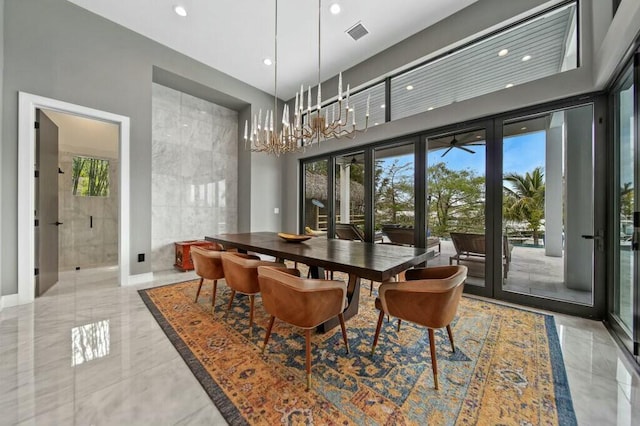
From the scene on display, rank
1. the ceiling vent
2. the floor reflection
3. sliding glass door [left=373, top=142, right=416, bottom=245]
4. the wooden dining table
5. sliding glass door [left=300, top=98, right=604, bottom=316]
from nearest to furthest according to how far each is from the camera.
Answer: the wooden dining table, the floor reflection, sliding glass door [left=300, top=98, right=604, bottom=316], the ceiling vent, sliding glass door [left=373, top=142, right=416, bottom=245]

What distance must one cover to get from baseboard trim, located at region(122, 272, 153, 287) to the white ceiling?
3.81 m

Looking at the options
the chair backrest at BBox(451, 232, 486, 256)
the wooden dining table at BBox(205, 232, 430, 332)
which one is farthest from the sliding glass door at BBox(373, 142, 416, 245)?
the wooden dining table at BBox(205, 232, 430, 332)

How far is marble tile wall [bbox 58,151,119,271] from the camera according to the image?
4609 millimetres

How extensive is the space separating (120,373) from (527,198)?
172 inches

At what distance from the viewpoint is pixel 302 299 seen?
4.99ft

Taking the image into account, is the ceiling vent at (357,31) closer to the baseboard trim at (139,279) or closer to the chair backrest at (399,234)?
the chair backrest at (399,234)

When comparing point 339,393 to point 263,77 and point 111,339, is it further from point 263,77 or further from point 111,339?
point 263,77

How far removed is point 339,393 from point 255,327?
1111mm

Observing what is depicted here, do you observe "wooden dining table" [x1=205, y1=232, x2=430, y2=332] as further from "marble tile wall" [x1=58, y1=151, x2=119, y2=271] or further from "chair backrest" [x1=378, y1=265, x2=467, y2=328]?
"marble tile wall" [x1=58, y1=151, x2=119, y2=271]

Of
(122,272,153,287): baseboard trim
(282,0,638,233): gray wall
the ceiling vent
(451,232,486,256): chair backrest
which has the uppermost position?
the ceiling vent

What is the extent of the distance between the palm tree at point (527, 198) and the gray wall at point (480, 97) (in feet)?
2.79

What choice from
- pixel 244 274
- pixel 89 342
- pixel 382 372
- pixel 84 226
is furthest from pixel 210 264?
pixel 84 226

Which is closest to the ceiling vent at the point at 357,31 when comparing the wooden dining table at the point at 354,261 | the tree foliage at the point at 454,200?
Answer: the tree foliage at the point at 454,200

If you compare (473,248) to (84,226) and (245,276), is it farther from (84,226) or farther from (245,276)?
(84,226)
